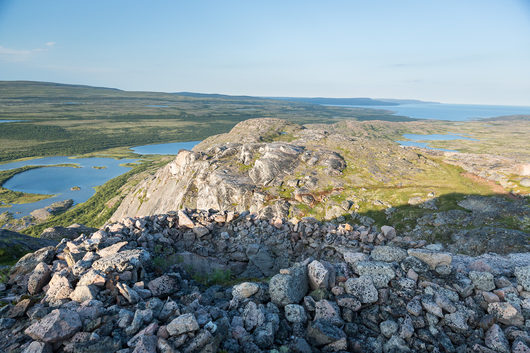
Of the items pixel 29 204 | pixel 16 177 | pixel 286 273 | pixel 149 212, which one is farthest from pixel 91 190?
pixel 286 273

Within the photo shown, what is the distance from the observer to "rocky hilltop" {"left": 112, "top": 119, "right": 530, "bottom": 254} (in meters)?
41.4

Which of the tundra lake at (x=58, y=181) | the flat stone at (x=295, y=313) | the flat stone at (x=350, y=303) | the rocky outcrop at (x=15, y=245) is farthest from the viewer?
the tundra lake at (x=58, y=181)

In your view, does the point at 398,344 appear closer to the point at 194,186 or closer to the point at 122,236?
the point at 122,236

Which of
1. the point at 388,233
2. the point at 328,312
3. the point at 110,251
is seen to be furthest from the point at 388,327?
the point at 110,251

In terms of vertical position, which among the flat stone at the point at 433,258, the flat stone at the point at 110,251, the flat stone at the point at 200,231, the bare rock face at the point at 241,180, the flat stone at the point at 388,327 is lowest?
the bare rock face at the point at 241,180

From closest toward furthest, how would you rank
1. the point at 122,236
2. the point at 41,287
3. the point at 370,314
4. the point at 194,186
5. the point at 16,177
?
the point at 370,314, the point at 41,287, the point at 122,236, the point at 194,186, the point at 16,177

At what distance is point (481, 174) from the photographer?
2362 inches

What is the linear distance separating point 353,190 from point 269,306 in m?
53.0

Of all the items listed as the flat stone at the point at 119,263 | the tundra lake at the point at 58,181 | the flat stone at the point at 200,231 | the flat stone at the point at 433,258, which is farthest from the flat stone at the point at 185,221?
the tundra lake at the point at 58,181

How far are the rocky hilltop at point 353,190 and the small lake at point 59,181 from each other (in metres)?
63.6

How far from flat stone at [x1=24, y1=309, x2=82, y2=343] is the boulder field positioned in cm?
4

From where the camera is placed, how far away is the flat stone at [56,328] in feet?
27.3

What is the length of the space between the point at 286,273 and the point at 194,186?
60889 millimetres

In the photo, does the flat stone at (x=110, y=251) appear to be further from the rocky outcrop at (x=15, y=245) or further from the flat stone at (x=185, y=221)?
the rocky outcrop at (x=15, y=245)
